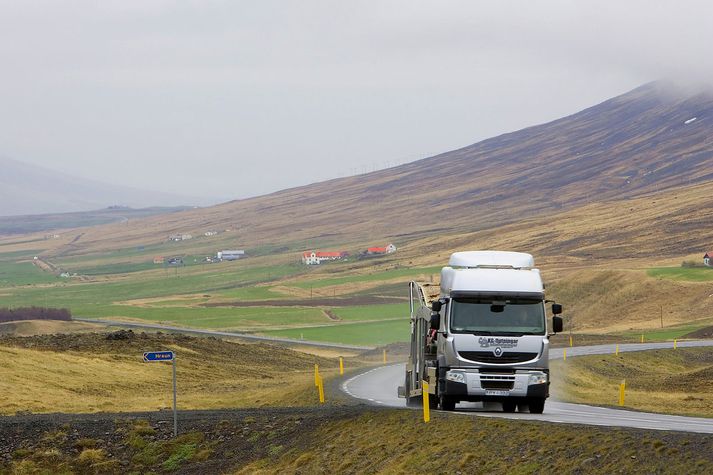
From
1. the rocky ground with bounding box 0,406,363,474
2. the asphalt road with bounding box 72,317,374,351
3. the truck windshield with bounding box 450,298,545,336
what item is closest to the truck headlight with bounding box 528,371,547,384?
the truck windshield with bounding box 450,298,545,336

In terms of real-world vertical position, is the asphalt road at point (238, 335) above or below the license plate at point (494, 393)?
below

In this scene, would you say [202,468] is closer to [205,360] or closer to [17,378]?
[17,378]

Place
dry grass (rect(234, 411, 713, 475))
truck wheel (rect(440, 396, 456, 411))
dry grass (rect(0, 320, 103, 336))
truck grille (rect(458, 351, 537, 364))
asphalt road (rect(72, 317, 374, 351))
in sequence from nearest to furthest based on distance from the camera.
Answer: dry grass (rect(234, 411, 713, 475)) → truck grille (rect(458, 351, 537, 364)) → truck wheel (rect(440, 396, 456, 411)) → asphalt road (rect(72, 317, 374, 351)) → dry grass (rect(0, 320, 103, 336))

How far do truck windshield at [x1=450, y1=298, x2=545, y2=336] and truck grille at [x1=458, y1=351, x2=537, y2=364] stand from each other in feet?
1.61

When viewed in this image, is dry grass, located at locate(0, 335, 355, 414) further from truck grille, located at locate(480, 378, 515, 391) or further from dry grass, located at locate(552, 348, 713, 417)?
truck grille, located at locate(480, 378, 515, 391)

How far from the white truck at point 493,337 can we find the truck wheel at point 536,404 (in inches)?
1.0

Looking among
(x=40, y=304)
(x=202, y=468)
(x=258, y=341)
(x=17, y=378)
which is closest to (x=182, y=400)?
(x=17, y=378)

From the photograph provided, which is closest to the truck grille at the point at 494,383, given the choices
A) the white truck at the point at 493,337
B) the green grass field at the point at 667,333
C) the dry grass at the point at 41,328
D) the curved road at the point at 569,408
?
the white truck at the point at 493,337

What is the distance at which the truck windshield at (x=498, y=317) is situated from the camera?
84.0ft

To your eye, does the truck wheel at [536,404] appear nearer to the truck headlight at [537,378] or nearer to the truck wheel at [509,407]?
the truck wheel at [509,407]

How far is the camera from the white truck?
2545 cm

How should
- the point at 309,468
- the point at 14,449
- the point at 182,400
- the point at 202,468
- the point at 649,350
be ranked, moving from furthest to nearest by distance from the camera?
the point at 649,350
the point at 182,400
the point at 14,449
the point at 202,468
the point at 309,468

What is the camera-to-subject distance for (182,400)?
45.3 meters

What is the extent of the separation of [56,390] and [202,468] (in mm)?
22366
